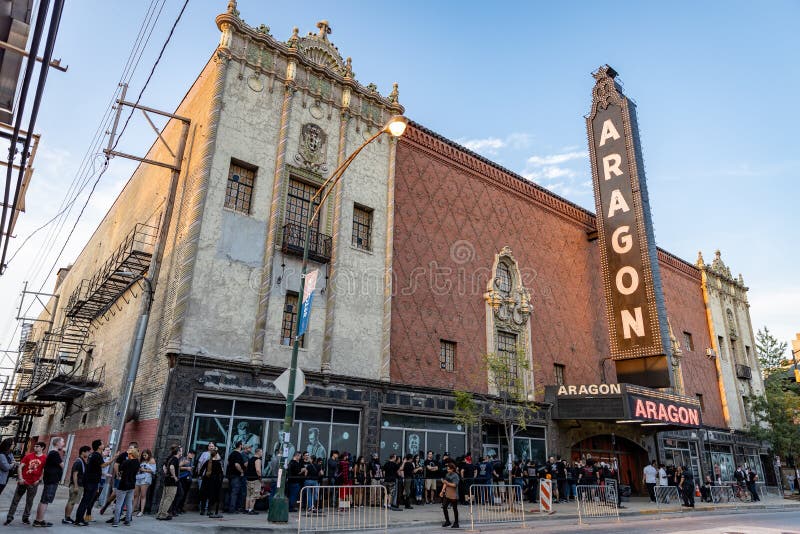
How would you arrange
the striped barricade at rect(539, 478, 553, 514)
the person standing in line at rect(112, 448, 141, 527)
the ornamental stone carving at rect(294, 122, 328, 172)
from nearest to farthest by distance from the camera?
the person standing in line at rect(112, 448, 141, 527) → the striped barricade at rect(539, 478, 553, 514) → the ornamental stone carving at rect(294, 122, 328, 172)

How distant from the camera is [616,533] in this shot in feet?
44.1

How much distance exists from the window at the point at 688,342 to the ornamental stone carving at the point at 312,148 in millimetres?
32132

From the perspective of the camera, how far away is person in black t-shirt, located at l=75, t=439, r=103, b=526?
11.8 meters

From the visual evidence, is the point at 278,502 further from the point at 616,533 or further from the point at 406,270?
the point at 406,270

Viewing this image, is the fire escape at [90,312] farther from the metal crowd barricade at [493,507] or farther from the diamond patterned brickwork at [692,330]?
the diamond patterned brickwork at [692,330]

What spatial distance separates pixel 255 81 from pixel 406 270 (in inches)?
405

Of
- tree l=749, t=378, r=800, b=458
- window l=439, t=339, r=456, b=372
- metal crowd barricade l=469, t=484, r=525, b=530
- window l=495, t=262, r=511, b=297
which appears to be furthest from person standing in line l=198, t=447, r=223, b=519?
tree l=749, t=378, r=800, b=458

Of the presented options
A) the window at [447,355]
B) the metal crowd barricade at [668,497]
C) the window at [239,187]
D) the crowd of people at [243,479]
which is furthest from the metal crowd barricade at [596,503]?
the window at [239,187]

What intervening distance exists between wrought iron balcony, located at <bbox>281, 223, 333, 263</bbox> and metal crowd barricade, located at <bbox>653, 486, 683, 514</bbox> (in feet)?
61.4

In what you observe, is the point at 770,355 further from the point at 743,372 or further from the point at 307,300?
the point at 307,300

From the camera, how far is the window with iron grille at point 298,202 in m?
21.1

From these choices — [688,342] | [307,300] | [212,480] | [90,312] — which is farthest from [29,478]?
[688,342]

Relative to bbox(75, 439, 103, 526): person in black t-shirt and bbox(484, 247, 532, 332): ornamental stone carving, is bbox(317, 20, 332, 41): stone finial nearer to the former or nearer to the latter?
bbox(484, 247, 532, 332): ornamental stone carving

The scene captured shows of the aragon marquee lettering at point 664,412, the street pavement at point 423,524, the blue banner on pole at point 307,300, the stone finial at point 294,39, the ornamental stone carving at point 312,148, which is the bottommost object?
the street pavement at point 423,524
